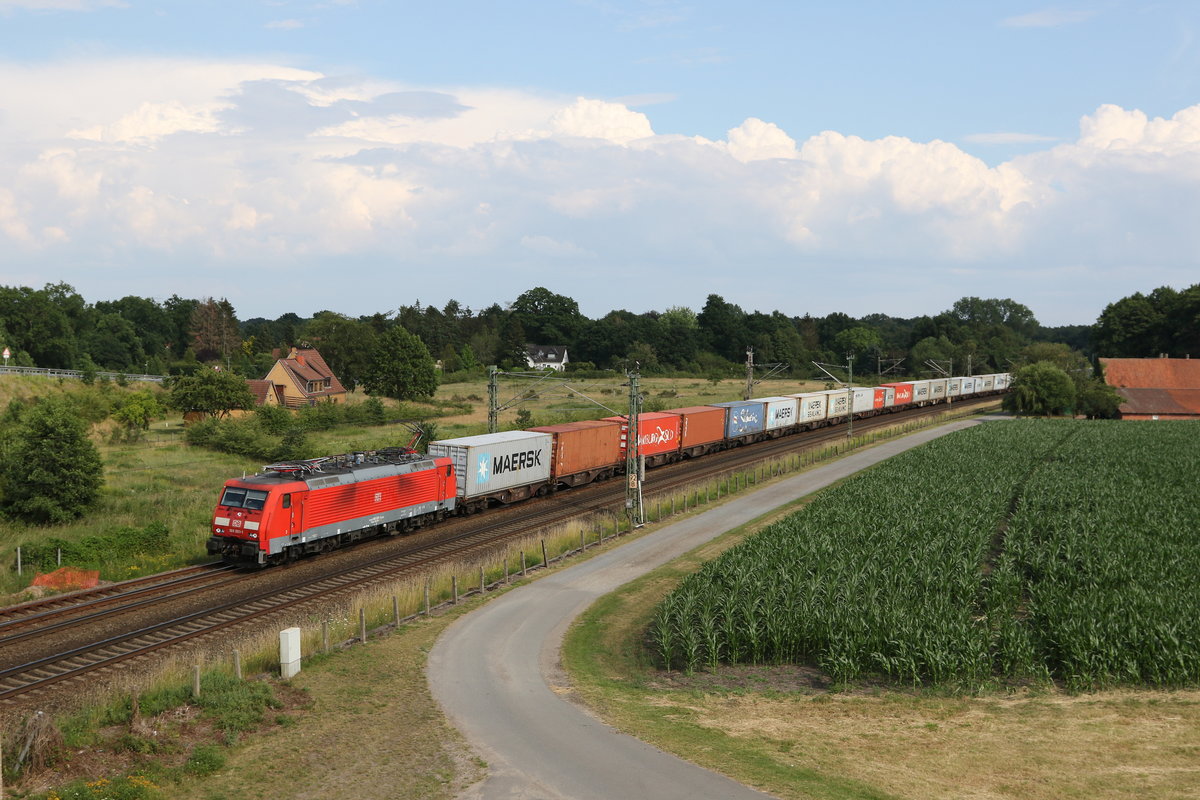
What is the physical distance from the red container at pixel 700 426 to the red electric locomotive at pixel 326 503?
22384 millimetres

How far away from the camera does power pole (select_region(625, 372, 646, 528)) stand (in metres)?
40.4

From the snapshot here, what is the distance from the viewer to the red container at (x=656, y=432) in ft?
174

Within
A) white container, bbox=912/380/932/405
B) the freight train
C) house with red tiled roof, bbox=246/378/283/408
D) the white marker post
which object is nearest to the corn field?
the white marker post

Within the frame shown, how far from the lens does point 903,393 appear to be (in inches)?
3866

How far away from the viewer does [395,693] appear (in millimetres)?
19781

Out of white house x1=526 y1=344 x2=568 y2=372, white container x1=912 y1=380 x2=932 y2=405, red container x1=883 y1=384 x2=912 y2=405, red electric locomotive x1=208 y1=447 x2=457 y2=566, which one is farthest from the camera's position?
white house x1=526 y1=344 x2=568 y2=372

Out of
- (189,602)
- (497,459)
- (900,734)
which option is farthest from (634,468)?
(900,734)

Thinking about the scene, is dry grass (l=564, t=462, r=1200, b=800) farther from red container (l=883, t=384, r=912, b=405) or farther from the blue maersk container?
red container (l=883, t=384, r=912, b=405)

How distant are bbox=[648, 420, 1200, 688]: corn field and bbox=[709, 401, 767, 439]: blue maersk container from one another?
19.7 m

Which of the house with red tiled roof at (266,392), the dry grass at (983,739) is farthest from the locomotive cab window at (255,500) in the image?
the house with red tiled roof at (266,392)

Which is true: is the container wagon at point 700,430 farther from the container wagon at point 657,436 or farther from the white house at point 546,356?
the white house at point 546,356

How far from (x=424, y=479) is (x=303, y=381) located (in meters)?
69.2

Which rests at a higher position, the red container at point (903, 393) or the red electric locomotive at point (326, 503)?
the red container at point (903, 393)

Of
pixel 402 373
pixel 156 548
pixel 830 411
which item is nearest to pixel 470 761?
pixel 156 548
